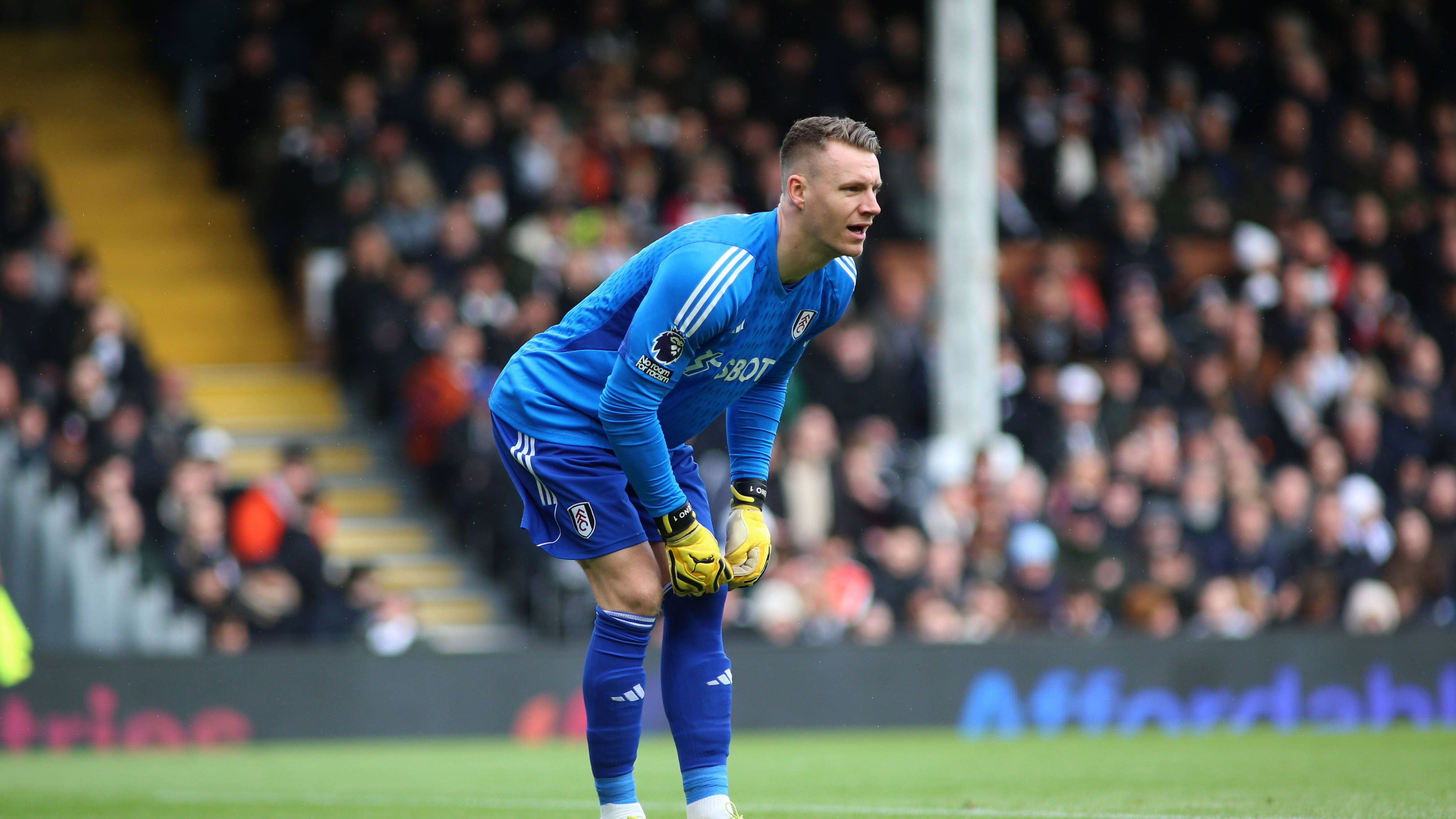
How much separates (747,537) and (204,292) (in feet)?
39.0

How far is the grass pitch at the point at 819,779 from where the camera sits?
21.9 feet

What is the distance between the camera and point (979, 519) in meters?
12.6

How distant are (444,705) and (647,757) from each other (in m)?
2.04

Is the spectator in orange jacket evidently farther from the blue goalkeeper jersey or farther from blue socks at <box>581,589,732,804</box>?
blue socks at <box>581,589,732,804</box>

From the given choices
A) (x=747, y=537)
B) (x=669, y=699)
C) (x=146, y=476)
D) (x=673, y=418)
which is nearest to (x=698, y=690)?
(x=669, y=699)

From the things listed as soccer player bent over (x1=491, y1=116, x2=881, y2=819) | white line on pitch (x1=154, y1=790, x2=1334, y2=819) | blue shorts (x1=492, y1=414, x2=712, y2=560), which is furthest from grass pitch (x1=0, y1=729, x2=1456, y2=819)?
blue shorts (x1=492, y1=414, x2=712, y2=560)

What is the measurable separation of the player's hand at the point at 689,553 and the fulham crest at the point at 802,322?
2.13 feet

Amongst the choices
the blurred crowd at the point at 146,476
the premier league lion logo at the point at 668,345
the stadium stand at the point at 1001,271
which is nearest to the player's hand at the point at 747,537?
the premier league lion logo at the point at 668,345

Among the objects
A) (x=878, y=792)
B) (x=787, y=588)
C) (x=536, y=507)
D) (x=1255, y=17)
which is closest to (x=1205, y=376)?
(x=787, y=588)

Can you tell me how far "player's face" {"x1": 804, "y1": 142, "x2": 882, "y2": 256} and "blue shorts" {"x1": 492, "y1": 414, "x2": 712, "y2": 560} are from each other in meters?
0.83

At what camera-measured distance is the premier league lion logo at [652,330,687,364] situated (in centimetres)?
502

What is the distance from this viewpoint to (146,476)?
12.2 meters

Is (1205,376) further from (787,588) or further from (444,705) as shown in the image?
(444,705)

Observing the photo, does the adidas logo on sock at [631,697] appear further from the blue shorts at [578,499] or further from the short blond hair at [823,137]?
the short blond hair at [823,137]
